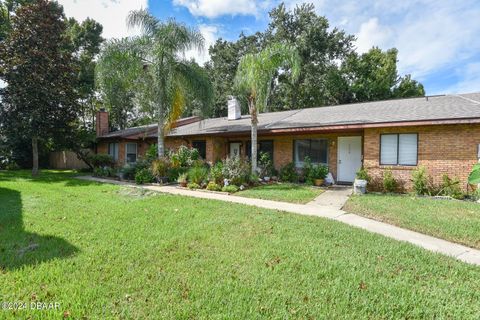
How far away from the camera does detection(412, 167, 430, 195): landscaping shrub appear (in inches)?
389

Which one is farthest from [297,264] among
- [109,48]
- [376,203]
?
[109,48]

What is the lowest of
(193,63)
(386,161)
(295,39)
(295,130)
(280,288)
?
(280,288)

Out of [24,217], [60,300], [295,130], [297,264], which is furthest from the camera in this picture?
[295,130]

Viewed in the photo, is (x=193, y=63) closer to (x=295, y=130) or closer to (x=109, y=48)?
(x=109, y=48)

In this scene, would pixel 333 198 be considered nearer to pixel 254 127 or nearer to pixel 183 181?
pixel 254 127

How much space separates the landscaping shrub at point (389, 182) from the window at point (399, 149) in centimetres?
51

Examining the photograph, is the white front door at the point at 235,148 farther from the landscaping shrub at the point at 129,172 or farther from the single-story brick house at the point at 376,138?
the landscaping shrub at the point at 129,172

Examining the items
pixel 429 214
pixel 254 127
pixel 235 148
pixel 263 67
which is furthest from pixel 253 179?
pixel 429 214

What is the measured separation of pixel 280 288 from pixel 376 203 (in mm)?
5999

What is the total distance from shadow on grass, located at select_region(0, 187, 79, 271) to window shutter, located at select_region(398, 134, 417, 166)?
10899 mm

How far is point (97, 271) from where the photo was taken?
12.7 ft

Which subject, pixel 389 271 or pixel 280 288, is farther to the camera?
pixel 389 271

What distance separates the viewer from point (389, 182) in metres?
10.5

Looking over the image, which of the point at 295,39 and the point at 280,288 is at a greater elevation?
the point at 295,39
